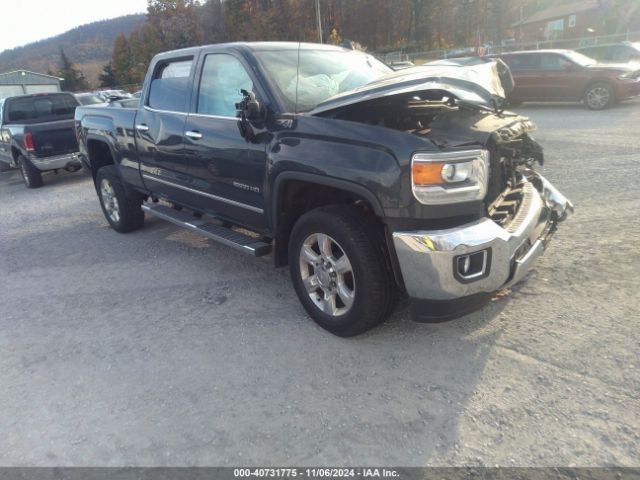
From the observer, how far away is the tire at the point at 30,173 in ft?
32.9

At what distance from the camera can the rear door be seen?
4715mm

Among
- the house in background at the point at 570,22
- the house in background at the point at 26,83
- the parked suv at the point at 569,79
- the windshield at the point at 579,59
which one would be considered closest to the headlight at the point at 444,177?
the parked suv at the point at 569,79

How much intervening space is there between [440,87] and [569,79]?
41.1 ft

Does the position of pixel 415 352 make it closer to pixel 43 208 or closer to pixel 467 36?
pixel 43 208

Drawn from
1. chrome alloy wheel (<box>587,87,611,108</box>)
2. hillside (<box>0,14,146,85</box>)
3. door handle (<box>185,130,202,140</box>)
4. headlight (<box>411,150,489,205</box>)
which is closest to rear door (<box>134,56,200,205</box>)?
door handle (<box>185,130,202,140</box>)

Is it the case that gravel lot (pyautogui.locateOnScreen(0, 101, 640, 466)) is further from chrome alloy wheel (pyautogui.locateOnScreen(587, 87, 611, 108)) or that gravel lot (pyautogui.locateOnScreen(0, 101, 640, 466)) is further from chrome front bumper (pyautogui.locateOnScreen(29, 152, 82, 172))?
chrome alloy wheel (pyautogui.locateOnScreen(587, 87, 611, 108))

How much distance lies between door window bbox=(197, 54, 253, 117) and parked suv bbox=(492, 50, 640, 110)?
9.82 meters

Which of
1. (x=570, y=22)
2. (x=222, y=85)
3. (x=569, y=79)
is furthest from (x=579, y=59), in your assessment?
(x=570, y=22)

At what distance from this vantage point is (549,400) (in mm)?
2689

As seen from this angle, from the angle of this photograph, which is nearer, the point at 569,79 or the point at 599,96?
the point at 599,96

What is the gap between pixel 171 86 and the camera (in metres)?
4.95

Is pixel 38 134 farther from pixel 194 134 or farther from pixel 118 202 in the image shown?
pixel 194 134

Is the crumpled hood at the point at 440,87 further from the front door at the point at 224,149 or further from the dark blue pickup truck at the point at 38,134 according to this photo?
the dark blue pickup truck at the point at 38,134

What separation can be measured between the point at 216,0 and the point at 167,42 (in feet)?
27.1
